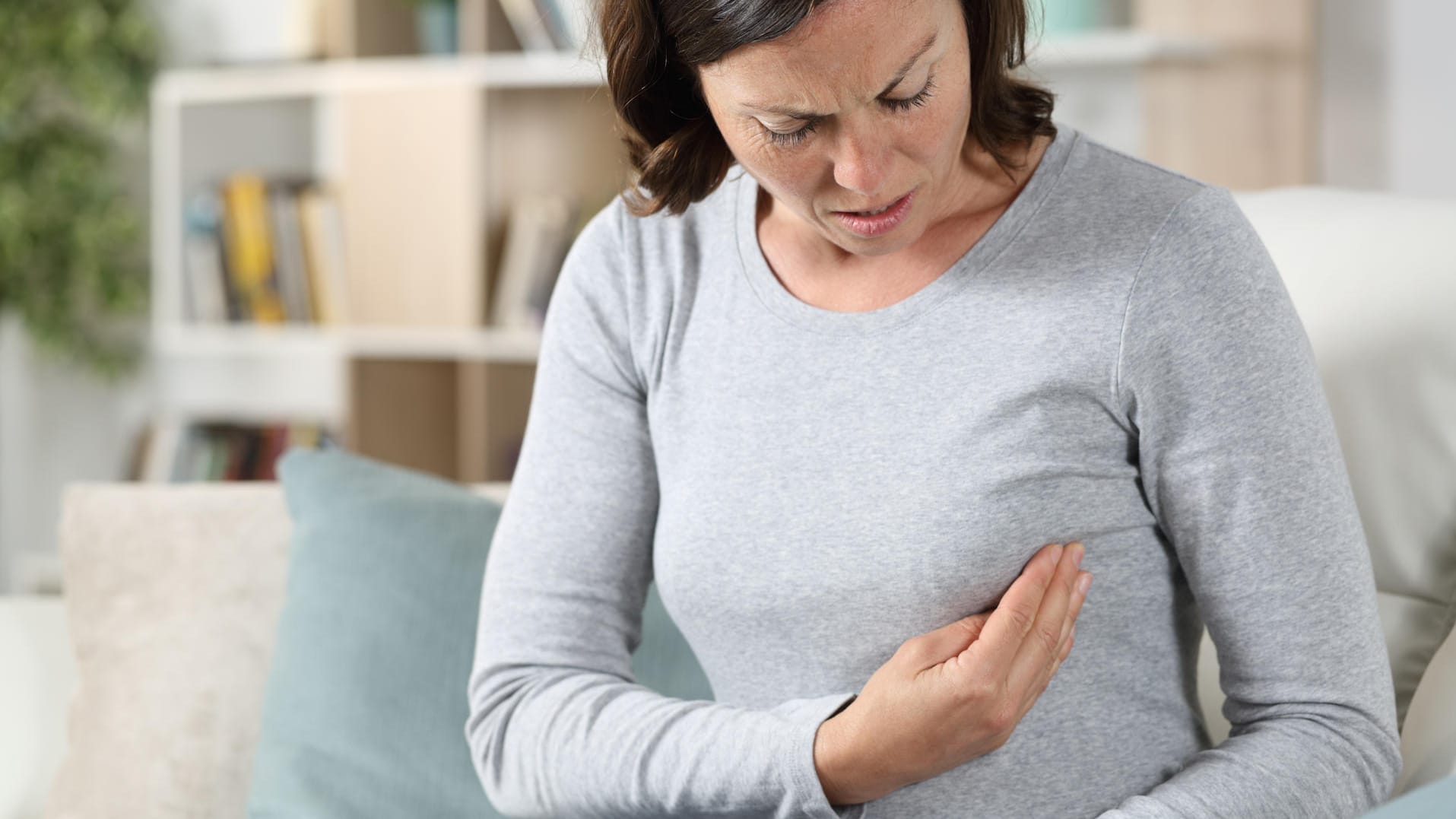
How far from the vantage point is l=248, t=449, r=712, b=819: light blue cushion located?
3.56ft

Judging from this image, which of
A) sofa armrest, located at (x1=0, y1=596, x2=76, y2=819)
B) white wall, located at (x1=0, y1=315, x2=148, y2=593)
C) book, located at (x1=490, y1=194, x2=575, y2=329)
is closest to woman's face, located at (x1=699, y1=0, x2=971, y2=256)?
sofa armrest, located at (x1=0, y1=596, x2=76, y2=819)

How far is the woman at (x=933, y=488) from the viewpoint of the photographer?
2.53 ft

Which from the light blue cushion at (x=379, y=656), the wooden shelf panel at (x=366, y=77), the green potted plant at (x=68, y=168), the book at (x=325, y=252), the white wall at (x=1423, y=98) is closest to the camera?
the light blue cushion at (x=379, y=656)

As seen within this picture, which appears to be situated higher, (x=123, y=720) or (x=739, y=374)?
(x=739, y=374)

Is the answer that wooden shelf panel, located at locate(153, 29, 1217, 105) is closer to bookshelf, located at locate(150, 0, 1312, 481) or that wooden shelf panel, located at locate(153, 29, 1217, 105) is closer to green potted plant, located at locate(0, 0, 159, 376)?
bookshelf, located at locate(150, 0, 1312, 481)

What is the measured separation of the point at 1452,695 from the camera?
3.01ft

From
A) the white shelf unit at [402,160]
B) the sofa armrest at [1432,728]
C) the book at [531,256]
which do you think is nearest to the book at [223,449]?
the white shelf unit at [402,160]

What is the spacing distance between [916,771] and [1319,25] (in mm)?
1622

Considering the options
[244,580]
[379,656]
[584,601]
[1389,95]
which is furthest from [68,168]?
[1389,95]

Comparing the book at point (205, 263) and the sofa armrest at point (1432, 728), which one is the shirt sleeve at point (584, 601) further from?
the book at point (205, 263)

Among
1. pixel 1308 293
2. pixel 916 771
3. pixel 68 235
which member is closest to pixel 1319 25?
pixel 1308 293

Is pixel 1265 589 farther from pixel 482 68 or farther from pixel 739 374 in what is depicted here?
pixel 482 68

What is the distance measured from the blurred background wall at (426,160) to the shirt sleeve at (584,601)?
3.19 ft

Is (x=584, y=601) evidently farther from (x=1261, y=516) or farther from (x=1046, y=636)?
(x=1261, y=516)
